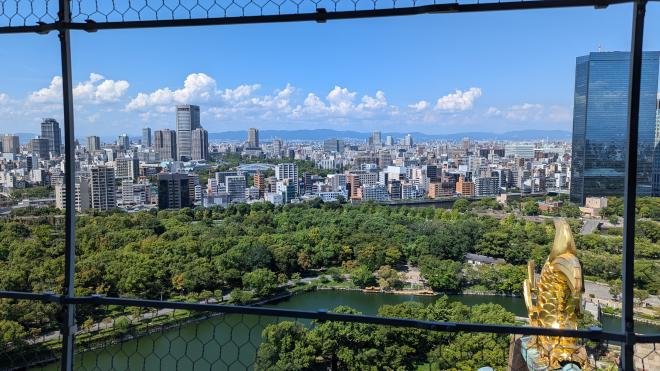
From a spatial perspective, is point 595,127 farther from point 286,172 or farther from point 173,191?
point 286,172

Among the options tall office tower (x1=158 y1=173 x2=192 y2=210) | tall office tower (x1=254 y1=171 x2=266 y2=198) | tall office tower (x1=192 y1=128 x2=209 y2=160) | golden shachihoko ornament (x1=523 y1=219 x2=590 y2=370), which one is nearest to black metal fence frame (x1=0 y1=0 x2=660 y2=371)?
golden shachihoko ornament (x1=523 y1=219 x2=590 y2=370)


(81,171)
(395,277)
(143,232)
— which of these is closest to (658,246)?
(395,277)

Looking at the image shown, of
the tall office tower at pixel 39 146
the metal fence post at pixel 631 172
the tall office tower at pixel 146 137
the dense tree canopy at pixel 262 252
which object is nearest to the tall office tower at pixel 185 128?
the tall office tower at pixel 146 137

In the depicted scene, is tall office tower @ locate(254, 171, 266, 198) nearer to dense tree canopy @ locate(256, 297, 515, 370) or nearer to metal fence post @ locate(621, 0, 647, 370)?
dense tree canopy @ locate(256, 297, 515, 370)

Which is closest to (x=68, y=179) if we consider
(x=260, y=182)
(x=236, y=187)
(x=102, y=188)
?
(x=102, y=188)

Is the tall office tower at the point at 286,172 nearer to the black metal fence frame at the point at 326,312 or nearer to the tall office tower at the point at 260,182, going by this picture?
the tall office tower at the point at 260,182

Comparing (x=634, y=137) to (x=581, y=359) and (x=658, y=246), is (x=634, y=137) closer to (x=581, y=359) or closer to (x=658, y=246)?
(x=581, y=359)
